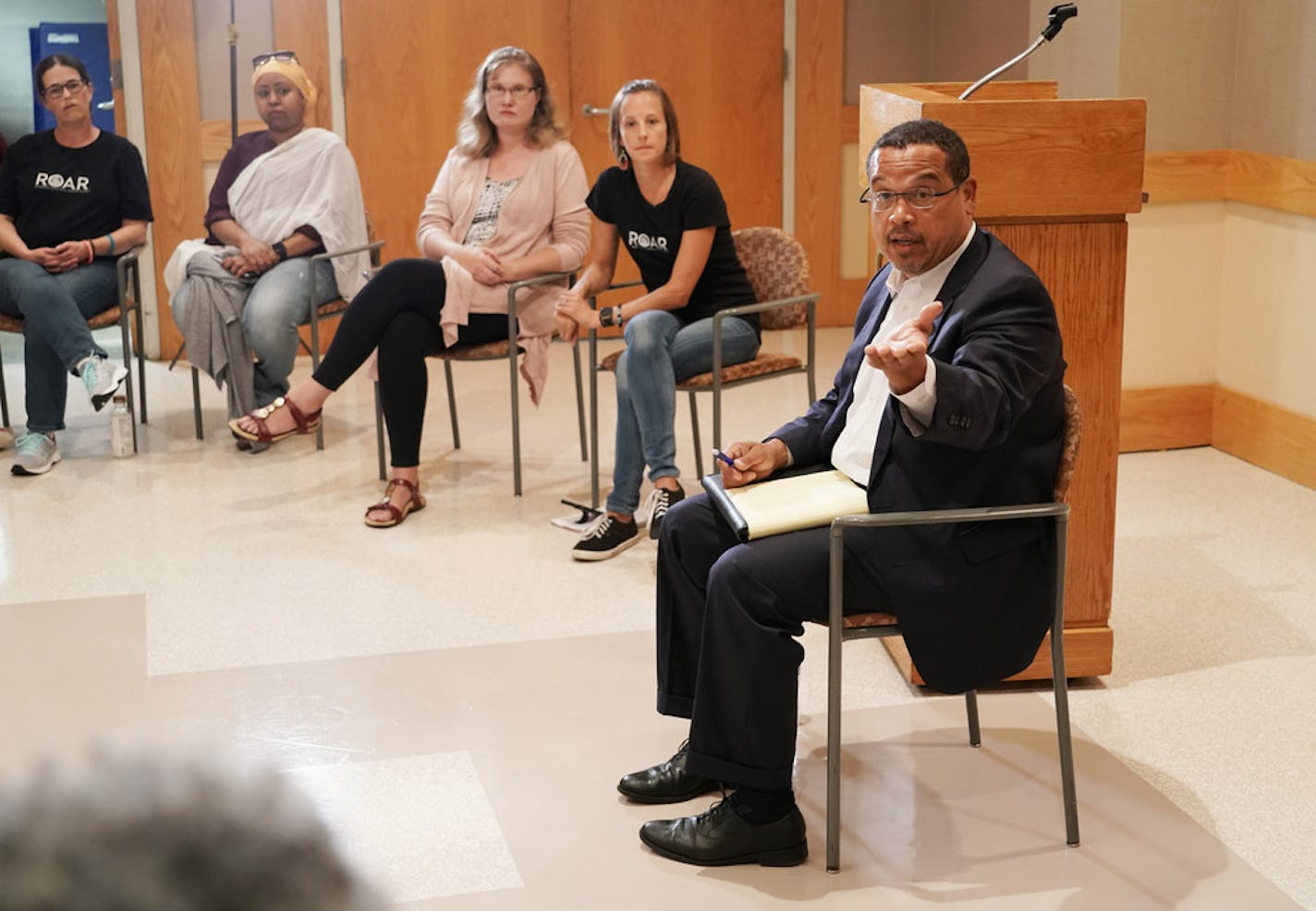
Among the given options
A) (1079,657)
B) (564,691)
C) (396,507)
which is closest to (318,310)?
(396,507)

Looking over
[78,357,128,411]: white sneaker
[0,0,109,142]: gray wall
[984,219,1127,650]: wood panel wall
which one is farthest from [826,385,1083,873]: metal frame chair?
[0,0,109,142]: gray wall

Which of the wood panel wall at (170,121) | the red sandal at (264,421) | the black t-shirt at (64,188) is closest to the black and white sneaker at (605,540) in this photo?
the red sandal at (264,421)

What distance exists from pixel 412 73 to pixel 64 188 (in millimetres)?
1761

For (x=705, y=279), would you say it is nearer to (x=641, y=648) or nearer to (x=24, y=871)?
(x=641, y=648)

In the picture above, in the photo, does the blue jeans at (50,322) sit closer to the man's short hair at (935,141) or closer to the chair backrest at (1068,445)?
the man's short hair at (935,141)

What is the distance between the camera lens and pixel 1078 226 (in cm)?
288

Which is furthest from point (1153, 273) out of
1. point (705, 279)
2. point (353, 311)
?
point (353, 311)

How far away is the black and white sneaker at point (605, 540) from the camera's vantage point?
3.89 m

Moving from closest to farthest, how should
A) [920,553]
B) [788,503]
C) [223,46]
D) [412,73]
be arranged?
[920,553] → [788,503] → [223,46] → [412,73]

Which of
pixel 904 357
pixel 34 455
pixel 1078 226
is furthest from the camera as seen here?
pixel 34 455

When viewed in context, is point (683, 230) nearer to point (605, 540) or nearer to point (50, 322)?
point (605, 540)

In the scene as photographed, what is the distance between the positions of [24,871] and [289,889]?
4 cm

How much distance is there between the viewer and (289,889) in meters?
0.22

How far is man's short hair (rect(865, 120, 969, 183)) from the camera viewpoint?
7.79ft
